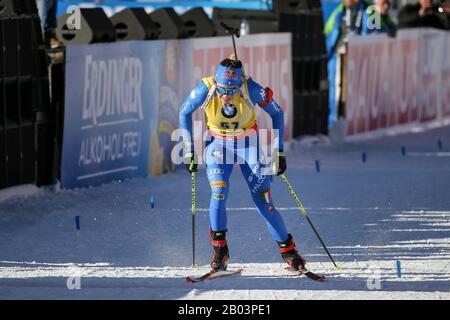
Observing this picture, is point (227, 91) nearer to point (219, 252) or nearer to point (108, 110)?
point (219, 252)

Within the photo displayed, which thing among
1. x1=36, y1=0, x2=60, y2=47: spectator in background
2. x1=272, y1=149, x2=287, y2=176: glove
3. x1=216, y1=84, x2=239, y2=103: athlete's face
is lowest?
x1=272, y1=149, x2=287, y2=176: glove

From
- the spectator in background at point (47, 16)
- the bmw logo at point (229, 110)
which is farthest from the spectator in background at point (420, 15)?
the bmw logo at point (229, 110)

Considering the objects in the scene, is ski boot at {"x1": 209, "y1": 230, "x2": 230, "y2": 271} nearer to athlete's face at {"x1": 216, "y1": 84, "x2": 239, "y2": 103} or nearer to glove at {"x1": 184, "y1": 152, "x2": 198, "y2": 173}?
glove at {"x1": 184, "y1": 152, "x2": 198, "y2": 173}

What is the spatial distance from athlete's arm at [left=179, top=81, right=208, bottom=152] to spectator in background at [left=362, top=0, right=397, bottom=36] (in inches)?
447

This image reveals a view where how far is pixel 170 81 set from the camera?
1712cm

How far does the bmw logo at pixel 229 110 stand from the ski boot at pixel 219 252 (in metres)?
0.97

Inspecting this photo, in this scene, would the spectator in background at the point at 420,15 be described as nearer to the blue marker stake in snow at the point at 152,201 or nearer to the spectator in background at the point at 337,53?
the spectator in background at the point at 337,53

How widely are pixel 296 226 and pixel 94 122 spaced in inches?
136

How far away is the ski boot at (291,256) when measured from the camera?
1072 centimetres

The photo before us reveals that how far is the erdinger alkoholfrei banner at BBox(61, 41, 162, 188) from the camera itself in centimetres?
1524

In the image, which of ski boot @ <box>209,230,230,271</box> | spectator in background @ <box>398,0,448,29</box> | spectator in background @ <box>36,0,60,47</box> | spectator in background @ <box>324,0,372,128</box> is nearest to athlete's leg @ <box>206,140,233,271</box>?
ski boot @ <box>209,230,230,271</box>

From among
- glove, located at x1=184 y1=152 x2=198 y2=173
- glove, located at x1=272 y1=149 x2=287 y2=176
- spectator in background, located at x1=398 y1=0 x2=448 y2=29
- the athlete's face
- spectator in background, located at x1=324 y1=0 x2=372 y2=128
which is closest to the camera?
the athlete's face
